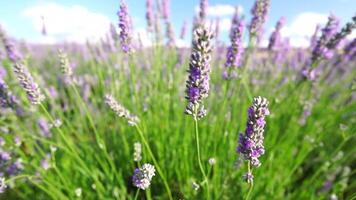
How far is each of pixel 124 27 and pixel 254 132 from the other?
36.5 inches

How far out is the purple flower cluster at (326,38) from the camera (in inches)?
79.3

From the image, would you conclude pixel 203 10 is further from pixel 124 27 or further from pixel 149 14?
pixel 124 27

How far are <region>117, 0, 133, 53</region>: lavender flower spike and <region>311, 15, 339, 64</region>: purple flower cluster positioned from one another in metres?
1.32

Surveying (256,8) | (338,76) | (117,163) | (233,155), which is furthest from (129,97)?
(338,76)

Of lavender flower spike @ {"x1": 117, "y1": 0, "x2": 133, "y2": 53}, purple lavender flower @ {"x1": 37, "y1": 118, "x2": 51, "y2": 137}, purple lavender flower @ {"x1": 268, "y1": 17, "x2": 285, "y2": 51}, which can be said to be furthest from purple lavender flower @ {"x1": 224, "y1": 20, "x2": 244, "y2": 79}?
purple lavender flower @ {"x1": 37, "y1": 118, "x2": 51, "y2": 137}

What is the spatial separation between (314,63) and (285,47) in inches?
76.6

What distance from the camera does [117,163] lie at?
2.46m

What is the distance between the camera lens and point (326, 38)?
2.04m

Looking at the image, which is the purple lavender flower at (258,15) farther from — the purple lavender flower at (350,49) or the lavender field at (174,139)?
the purple lavender flower at (350,49)

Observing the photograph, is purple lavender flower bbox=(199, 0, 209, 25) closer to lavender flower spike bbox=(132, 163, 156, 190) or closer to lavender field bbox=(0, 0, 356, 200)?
lavender field bbox=(0, 0, 356, 200)

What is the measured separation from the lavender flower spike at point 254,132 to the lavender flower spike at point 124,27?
87cm

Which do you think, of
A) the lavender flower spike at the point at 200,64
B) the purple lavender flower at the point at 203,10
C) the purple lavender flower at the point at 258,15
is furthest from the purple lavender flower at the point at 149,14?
the lavender flower spike at the point at 200,64

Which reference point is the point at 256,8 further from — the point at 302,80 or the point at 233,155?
the point at 233,155

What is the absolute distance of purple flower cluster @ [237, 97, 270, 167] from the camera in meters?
0.96
